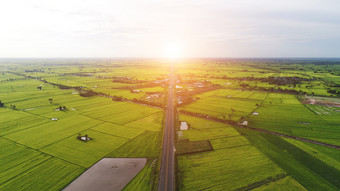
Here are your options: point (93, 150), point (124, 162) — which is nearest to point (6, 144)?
point (93, 150)

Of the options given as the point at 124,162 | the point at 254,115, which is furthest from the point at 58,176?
the point at 254,115

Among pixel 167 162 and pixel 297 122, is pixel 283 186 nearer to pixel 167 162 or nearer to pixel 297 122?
pixel 167 162

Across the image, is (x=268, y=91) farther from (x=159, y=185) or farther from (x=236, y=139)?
(x=159, y=185)

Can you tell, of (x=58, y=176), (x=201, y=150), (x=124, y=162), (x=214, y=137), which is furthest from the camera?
(x=214, y=137)

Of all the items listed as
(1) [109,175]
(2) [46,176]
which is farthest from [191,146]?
(2) [46,176]

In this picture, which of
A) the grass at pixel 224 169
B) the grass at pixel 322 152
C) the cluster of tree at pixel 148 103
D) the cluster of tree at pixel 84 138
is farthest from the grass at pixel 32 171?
the grass at pixel 322 152

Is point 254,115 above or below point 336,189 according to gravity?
above

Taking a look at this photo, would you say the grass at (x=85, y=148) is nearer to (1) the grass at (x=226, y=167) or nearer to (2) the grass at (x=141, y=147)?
(2) the grass at (x=141, y=147)

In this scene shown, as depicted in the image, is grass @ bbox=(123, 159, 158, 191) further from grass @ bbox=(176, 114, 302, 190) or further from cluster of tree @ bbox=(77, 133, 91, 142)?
cluster of tree @ bbox=(77, 133, 91, 142)

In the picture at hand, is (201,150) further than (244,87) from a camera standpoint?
No

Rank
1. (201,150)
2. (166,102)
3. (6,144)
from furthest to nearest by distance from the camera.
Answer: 1. (166,102)
2. (6,144)
3. (201,150)

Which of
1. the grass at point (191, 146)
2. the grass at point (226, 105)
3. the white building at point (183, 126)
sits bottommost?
the grass at point (191, 146)
